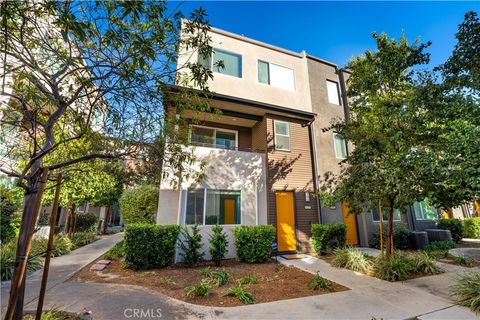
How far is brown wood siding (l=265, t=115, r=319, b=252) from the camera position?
9.94 meters

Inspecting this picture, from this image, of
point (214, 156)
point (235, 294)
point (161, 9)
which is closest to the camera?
point (161, 9)

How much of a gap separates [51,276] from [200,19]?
7761mm

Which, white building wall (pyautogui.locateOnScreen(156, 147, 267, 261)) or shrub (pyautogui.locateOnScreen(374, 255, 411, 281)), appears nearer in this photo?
shrub (pyautogui.locateOnScreen(374, 255, 411, 281))

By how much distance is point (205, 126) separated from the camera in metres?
10.4

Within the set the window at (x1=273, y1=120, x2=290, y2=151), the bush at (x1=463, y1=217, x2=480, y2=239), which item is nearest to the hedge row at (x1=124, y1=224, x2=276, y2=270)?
the window at (x1=273, y1=120, x2=290, y2=151)

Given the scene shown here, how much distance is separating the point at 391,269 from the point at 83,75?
28.4 ft

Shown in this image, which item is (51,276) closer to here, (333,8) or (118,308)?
(118,308)

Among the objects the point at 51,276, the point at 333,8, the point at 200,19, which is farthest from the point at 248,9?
the point at 51,276

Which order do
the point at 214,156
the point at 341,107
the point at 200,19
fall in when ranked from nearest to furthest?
the point at 200,19, the point at 214,156, the point at 341,107

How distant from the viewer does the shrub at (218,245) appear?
7.87 m

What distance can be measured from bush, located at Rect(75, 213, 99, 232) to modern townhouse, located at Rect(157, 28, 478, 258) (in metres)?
9.61

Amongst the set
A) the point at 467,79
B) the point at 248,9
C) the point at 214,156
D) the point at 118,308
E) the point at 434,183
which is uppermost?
the point at 248,9

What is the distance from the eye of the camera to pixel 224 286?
226 inches

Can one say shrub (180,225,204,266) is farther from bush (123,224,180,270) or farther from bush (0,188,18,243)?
bush (0,188,18,243)
